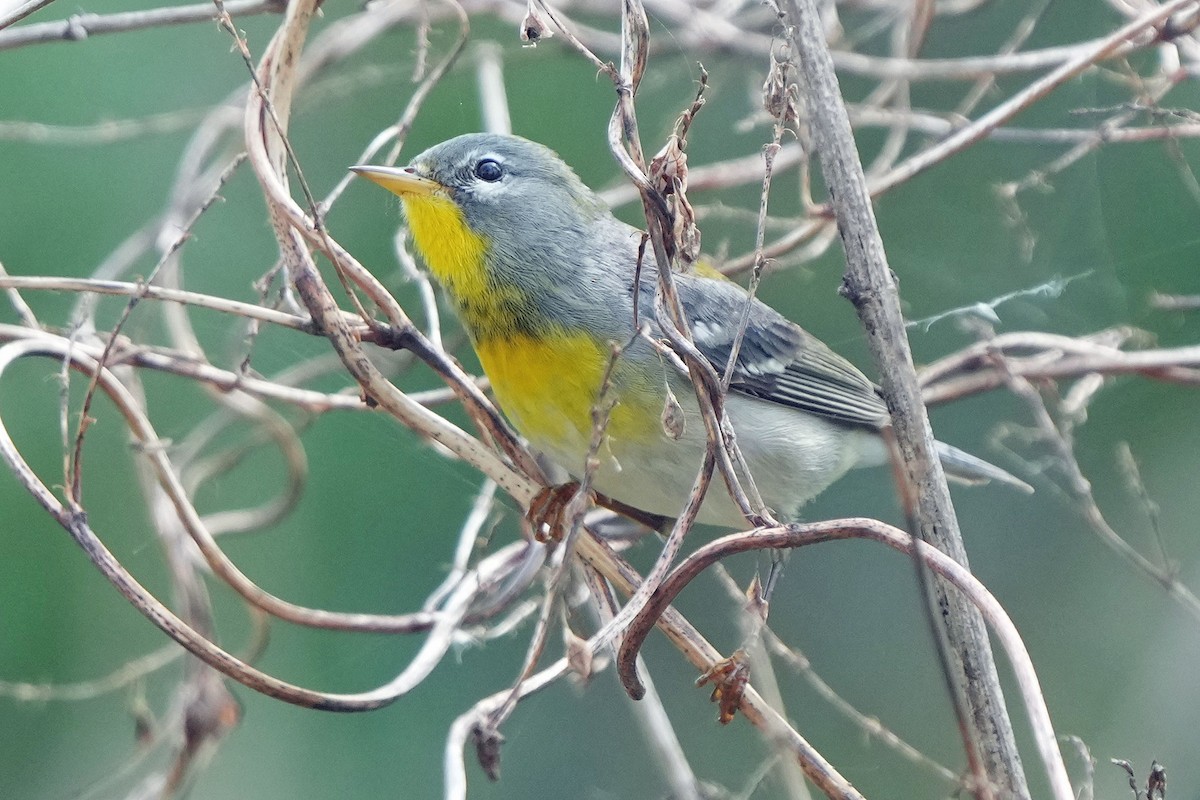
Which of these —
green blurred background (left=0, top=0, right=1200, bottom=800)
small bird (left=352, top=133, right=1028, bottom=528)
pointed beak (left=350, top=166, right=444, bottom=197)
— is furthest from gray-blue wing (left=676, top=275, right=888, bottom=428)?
green blurred background (left=0, top=0, right=1200, bottom=800)

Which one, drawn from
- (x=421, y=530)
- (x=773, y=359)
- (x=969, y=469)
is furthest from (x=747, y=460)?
(x=421, y=530)

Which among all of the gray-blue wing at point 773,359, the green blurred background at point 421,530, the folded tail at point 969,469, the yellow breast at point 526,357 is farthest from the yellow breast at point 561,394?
the green blurred background at point 421,530

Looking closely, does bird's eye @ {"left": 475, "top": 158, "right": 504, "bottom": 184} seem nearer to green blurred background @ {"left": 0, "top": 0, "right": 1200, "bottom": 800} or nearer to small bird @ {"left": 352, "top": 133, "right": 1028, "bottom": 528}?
small bird @ {"left": 352, "top": 133, "right": 1028, "bottom": 528}

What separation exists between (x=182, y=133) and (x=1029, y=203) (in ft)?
12.4

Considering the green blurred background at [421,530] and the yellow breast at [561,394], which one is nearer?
the yellow breast at [561,394]

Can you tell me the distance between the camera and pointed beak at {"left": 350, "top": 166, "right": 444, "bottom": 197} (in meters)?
2.57

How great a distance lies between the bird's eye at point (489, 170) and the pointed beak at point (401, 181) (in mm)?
114

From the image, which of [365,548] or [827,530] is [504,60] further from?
[827,530]

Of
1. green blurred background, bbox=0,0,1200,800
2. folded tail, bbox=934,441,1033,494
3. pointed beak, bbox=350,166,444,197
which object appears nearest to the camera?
pointed beak, bbox=350,166,444,197

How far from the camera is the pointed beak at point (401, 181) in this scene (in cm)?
257

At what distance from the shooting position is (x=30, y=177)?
4.91 meters

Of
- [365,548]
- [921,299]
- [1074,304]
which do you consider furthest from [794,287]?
[365,548]

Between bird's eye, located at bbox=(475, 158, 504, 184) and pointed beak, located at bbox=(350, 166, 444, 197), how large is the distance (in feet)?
0.37

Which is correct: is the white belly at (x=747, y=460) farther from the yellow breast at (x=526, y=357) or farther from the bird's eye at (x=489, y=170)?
the bird's eye at (x=489, y=170)
